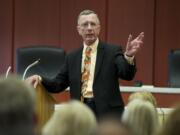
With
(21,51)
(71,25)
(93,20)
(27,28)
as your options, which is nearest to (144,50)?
(71,25)

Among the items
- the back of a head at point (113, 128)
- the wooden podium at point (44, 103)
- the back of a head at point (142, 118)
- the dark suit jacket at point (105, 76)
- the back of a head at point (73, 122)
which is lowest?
the wooden podium at point (44, 103)

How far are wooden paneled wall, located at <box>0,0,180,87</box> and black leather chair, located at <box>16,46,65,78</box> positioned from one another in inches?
82.2

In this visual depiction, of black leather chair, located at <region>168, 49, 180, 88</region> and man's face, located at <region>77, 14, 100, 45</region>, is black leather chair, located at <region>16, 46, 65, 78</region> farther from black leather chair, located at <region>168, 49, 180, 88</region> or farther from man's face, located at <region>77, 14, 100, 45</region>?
man's face, located at <region>77, 14, 100, 45</region>

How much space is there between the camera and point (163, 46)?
7.62m

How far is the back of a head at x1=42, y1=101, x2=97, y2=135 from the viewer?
1.33 metres

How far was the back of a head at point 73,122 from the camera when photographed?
1.33 metres

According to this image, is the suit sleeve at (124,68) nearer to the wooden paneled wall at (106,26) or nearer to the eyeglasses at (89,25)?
the eyeglasses at (89,25)

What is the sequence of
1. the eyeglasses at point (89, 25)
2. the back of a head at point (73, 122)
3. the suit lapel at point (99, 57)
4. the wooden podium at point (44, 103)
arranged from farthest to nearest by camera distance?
the eyeglasses at point (89, 25) → the suit lapel at point (99, 57) → the wooden podium at point (44, 103) → the back of a head at point (73, 122)

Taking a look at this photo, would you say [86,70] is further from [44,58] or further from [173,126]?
[173,126]

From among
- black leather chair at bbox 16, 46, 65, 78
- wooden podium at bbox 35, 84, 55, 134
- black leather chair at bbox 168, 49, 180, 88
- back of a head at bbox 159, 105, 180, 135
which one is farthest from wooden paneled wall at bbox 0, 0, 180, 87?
back of a head at bbox 159, 105, 180, 135

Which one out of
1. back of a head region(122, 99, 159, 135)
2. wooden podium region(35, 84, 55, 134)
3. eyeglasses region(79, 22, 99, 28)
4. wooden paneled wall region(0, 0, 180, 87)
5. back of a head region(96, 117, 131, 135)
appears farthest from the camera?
wooden paneled wall region(0, 0, 180, 87)

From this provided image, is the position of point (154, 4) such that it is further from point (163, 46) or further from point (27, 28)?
point (27, 28)

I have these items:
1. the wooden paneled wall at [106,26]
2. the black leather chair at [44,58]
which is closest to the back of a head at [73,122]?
the black leather chair at [44,58]

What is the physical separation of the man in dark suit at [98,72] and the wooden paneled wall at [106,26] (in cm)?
366
